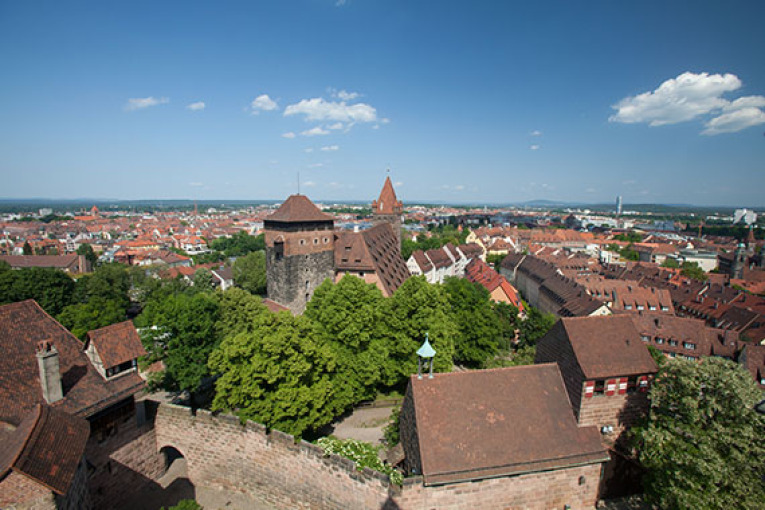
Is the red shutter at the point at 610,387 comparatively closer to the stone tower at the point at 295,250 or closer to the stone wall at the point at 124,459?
the stone wall at the point at 124,459

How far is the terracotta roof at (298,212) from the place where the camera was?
3556 cm

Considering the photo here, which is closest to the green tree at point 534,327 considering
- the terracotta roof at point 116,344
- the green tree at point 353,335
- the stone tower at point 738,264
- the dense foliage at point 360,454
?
the green tree at point 353,335

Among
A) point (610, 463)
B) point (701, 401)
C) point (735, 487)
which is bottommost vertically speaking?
point (610, 463)

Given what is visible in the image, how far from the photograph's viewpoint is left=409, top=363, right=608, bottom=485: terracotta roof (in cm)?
1338

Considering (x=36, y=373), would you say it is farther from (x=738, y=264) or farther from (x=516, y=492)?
(x=738, y=264)

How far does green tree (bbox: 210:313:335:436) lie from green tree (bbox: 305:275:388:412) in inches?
89.2

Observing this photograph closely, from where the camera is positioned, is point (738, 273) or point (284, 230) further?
point (738, 273)

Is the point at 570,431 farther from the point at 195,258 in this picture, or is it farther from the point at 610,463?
the point at 195,258

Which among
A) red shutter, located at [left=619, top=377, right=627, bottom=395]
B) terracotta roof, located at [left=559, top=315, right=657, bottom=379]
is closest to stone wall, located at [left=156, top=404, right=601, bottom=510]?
red shutter, located at [left=619, top=377, right=627, bottom=395]

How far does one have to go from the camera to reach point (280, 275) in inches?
1431

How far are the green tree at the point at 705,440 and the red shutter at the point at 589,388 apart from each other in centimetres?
214

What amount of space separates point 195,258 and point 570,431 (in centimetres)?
10118

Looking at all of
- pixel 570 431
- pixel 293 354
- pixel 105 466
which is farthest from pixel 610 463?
pixel 105 466

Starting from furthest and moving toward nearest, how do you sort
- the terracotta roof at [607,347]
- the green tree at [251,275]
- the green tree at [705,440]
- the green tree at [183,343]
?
the green tree at [251,275] < the green tree at [183,343] < the terracotta roof at [607,347] < the green tree at [705,440]
